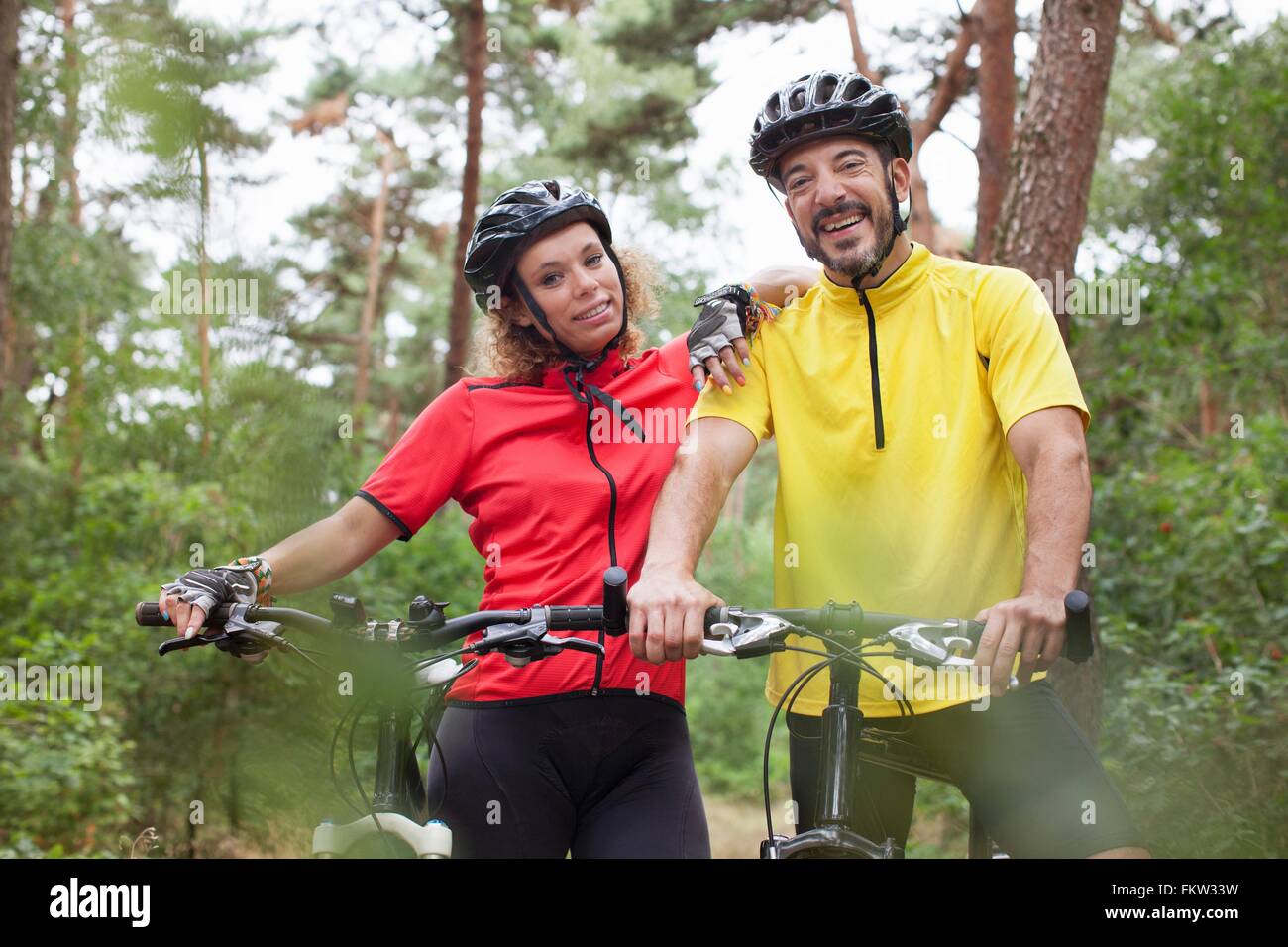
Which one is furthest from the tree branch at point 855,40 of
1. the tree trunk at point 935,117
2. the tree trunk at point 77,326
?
the tree trunk at point 77,326

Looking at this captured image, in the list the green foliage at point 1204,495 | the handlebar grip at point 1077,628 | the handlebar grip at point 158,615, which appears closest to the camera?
the handlebar grip at point 1077,628

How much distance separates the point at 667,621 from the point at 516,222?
144 centimetres

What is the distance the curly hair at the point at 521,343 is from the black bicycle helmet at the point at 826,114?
2.37 feet

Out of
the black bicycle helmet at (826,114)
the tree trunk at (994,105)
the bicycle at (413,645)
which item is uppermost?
the tree trunk at (994,105)

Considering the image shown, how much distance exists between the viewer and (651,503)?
10.7 feet

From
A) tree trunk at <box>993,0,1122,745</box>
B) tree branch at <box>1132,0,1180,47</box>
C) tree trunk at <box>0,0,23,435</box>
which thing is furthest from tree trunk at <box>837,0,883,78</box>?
tree trunk at <box>0,0,23,435</box>

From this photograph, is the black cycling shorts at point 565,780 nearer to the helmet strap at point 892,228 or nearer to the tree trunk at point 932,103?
the helmet strap at point 892,228

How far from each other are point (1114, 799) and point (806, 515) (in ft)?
3.23

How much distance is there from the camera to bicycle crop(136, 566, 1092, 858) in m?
2.40

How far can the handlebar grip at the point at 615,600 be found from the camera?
2531 mm

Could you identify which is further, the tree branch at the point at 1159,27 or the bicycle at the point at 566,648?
the tree branch at the point at 1159,27

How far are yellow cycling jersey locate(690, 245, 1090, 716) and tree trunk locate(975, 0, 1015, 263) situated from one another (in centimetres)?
486
